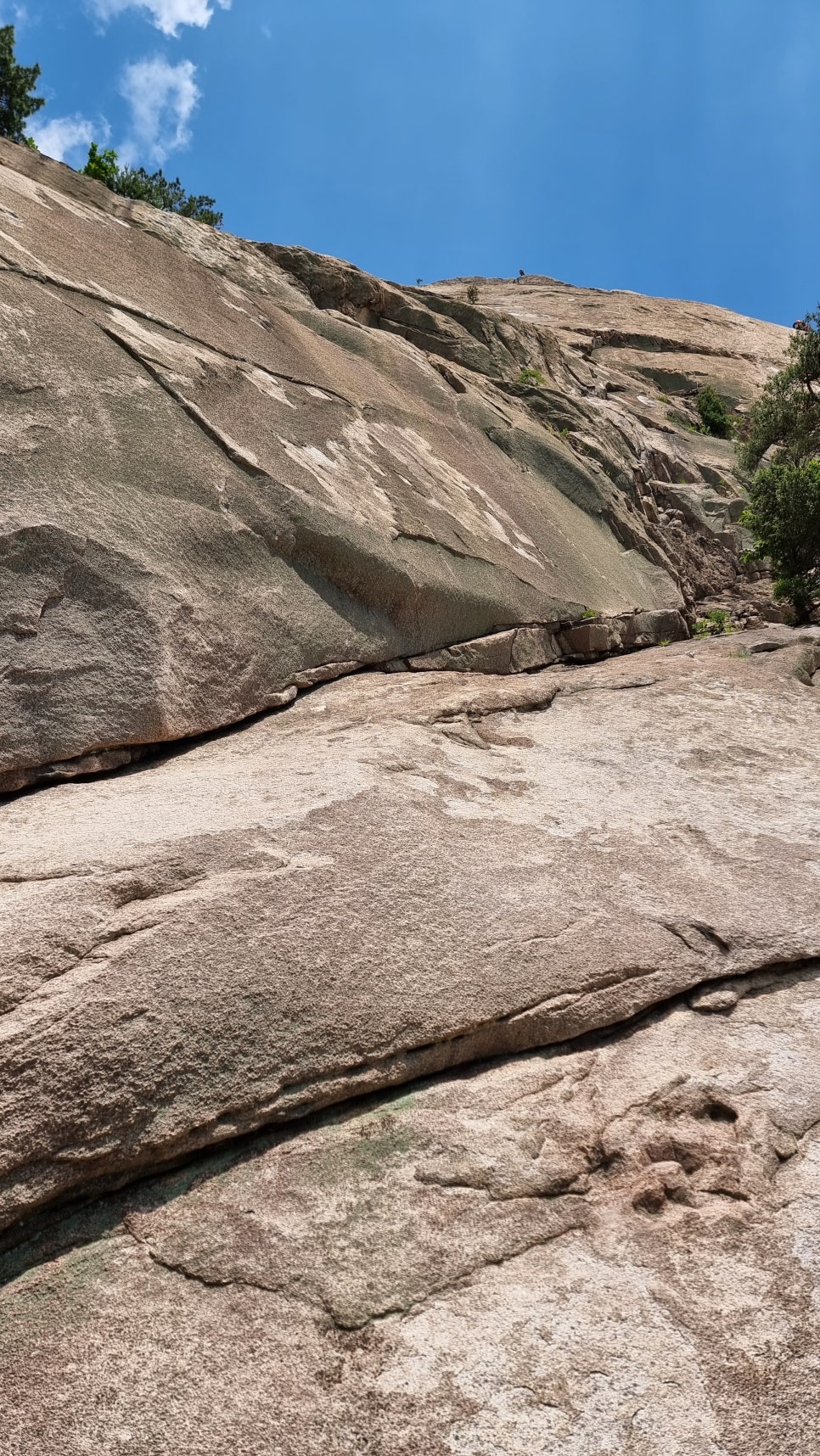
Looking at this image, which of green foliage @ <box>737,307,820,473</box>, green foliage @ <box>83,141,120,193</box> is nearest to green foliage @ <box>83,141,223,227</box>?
green foliage @ <box>83,141,120,193</box>

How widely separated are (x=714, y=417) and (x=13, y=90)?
2157 centimetres

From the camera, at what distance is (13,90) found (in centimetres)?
2723

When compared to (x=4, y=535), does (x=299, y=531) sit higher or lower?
higher

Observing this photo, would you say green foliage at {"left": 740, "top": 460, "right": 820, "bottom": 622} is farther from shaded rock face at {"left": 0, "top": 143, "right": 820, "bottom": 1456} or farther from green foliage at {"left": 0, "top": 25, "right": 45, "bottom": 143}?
green foliage at {"left": 0, "top": 25, "right": 45, "bottom": 143}

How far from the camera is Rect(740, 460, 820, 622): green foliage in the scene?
1312cm

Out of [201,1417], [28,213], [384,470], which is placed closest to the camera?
[201,1417]

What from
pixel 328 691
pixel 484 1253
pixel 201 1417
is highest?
pixel 328 691

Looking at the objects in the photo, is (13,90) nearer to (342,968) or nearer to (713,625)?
(713,625)

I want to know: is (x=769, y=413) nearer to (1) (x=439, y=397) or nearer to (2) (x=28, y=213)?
(1) (x=439, y=397)

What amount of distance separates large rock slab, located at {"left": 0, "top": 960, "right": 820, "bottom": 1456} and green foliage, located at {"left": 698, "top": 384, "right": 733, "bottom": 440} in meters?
20.8

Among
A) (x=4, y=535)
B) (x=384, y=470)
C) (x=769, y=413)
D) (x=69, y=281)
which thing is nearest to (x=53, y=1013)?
(x=4, y=535)

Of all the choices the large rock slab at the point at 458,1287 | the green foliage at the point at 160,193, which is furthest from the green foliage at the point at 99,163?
the large rock slab at the point at 458,1287

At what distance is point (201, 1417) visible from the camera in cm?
265

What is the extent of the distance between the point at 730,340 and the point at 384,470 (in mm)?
25301
